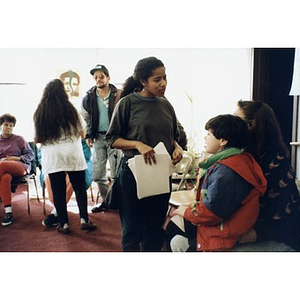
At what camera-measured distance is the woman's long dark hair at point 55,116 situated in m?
1.42

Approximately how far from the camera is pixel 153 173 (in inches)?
54.4

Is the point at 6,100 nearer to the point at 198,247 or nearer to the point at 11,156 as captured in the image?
the point at 11,156

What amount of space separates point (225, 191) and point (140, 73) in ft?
2.09

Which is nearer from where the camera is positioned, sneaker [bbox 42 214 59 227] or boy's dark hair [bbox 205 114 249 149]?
boy's dark hair [bbox 205 114 249 149]

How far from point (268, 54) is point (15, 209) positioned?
55.6 inches

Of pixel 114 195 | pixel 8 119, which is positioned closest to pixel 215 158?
pixel 114 195

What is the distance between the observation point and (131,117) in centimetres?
136

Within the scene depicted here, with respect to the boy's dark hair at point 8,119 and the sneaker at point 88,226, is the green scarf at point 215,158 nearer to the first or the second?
the sneaker at point 88,226

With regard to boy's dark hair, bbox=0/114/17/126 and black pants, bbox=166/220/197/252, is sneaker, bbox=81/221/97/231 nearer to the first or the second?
black pants, bbox=166/220/197/252

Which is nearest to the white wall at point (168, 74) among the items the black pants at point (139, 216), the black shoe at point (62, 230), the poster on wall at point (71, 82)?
the poster on wall at point (71, 82)

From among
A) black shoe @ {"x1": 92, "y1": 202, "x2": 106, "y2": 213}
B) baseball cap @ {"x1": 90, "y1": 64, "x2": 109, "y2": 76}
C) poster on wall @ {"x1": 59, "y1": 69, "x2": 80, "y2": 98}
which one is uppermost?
baseball cap @ {"x1": 90, "y1": 64, "x2": 109, "y2": 76}

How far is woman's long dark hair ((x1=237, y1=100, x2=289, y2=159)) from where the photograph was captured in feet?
4.42

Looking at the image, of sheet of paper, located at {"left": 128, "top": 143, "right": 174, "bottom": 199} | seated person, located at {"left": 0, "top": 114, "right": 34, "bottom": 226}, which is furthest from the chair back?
sheet of paper, located at {"left": 128, "top": 143, "right": 174, "bottom": 199}

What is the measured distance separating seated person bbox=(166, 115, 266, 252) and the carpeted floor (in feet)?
1.09
